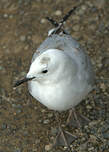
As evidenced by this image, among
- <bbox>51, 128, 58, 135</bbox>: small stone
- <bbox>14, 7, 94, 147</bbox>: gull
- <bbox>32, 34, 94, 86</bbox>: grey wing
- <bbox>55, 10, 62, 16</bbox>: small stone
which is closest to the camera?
<bbox>14, 7, 94, 147</bbox>: gull

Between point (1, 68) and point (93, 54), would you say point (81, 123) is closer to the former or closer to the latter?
point (93, 54)

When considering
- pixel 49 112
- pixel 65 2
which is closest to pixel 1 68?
pixel 49 112

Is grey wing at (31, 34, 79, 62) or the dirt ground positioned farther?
the dirt ground

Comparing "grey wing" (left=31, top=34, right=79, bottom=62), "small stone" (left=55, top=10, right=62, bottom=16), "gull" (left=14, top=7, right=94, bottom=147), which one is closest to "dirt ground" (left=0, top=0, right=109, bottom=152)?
"small stone" (left=55, top=10, right=62, bottom=16)

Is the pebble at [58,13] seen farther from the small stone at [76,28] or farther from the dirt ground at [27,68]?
the small stone at [76,28]

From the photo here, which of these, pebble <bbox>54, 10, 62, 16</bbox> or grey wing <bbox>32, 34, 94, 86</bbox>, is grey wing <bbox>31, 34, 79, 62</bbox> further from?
pebble <bbox>54, 10, 62, 16</bbox>
